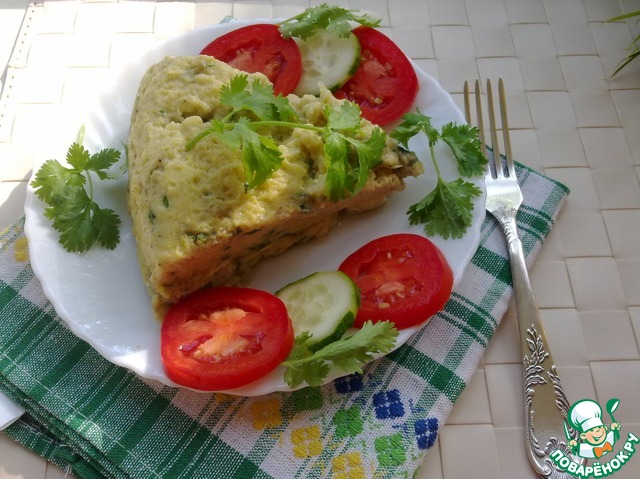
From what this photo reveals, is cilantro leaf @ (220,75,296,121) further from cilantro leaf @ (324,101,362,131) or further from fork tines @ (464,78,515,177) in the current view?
fork tines @ (464,78,515,177)

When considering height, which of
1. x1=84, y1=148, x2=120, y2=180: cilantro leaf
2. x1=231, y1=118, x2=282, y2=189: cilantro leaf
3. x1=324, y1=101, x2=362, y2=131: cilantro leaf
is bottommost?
x1=84, y1=148, x2=120, y2=180: cilantro leaf

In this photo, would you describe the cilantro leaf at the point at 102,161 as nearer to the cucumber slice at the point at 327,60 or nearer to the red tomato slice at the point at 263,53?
the red tomato slice at the point at 263,53

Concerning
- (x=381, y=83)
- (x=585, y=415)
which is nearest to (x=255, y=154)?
(x=381, y=83)

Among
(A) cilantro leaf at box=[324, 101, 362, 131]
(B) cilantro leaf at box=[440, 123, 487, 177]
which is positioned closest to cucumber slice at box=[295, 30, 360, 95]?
(A) cilantro leaf at box=[324, 101, 362, 131]

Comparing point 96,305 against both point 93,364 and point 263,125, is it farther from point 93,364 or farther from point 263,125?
point 263,125

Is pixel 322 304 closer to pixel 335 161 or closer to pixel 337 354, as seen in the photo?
pixel 337 354

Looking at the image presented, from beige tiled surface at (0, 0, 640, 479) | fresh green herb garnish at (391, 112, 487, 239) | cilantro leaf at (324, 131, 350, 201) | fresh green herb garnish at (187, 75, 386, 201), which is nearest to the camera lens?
fresh green herb garnish at (187, 75, 386, 201)

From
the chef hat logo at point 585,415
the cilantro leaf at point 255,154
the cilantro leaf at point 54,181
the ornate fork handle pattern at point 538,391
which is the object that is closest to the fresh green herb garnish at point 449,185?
the ornate fork handle pattern at point 538,391
